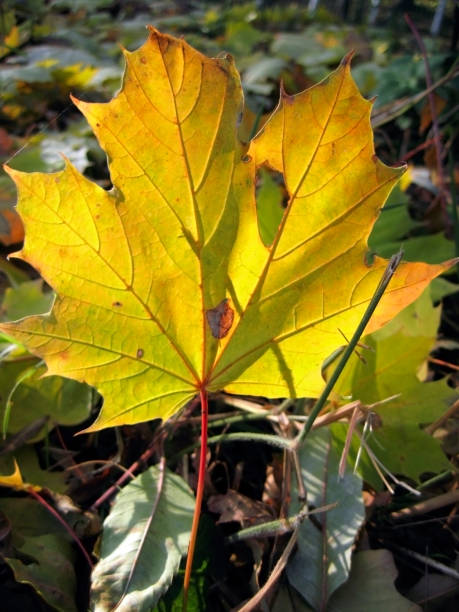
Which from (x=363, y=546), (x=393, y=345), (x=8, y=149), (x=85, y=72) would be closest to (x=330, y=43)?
(x=85, y=72)

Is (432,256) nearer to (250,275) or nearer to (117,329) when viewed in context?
(250,275)

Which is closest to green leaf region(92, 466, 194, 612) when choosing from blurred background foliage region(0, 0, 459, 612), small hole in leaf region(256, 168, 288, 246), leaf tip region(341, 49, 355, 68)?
blurred background foliage region(0, 0, 459, 612)

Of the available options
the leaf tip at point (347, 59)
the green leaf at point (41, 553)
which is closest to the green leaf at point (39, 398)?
the green leaf at point (41, 553)

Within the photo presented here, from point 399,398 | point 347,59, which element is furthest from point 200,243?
point 399,398

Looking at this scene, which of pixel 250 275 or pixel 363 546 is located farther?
pixel 363 546

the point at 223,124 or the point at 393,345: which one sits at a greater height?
the point at 223,124
